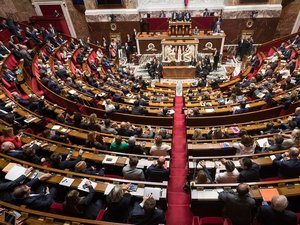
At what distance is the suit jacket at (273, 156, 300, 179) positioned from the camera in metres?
3.18

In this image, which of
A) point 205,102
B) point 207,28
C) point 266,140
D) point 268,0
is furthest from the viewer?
point 207,28

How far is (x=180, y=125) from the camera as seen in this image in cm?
571

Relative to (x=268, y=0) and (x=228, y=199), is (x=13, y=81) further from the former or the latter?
(x=268, y=0)

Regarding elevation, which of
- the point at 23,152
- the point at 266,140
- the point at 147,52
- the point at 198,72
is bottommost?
the point at 23,152

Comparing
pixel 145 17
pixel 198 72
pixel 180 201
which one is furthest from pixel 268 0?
pixel 180 201

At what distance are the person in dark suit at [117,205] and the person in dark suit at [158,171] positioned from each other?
68cm

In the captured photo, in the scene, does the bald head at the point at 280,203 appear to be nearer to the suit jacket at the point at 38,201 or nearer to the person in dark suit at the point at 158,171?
the person in dark suit at the point at 158,171

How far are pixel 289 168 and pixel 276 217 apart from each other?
0.98m

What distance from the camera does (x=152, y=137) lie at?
4.82 metres

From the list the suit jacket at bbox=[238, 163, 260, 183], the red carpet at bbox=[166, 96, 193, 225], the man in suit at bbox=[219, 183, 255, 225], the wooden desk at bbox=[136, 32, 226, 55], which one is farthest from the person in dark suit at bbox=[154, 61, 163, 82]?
the man in suit at bbox=[219, 183, 255, 225]

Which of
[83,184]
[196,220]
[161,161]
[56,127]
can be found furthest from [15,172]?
[196,220]

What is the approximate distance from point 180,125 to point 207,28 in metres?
9.43

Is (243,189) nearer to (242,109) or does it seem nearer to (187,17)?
(242,109)

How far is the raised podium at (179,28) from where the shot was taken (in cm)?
1133
